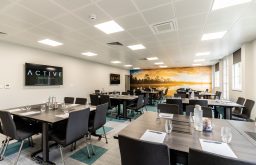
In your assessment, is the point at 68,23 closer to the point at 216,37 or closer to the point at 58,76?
the point at 58,76

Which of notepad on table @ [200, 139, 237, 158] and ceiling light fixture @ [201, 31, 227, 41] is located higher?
ceiling light fixture @ [201, 31, 227, 41]

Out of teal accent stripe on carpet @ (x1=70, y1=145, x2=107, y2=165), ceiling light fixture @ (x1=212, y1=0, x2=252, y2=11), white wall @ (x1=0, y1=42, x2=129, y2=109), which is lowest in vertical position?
teal accent stripe on carpet @ (x1=70, y1=145, x2=107, y2=165)

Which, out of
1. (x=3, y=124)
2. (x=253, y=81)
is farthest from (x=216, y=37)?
(x=3, y=124)

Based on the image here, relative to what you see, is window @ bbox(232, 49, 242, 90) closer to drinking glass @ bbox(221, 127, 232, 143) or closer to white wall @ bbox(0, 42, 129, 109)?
drinking glass @ bbox(221, 127, 232, 143)

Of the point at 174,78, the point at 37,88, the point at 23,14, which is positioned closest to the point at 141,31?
the point at 23,14

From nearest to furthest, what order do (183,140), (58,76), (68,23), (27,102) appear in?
(183,140) → (68,23) → (27,102) → (58,76)

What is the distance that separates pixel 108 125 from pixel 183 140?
3.21 metres

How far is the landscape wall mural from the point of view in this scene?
35.1 ft

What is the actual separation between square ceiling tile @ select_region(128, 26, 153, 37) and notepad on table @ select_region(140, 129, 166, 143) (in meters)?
2.57

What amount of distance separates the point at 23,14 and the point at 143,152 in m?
3.20

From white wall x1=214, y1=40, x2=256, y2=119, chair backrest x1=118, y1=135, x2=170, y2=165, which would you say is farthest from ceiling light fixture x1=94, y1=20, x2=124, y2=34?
white wall x1=214, y1=40, x2=256, y2=119

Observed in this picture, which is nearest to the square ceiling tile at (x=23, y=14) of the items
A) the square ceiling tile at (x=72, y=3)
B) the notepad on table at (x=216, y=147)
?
the square ceiling tile at (x=72, y=3)

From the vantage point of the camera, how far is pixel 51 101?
3172 mm

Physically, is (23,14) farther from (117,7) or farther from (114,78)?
(114,78)
